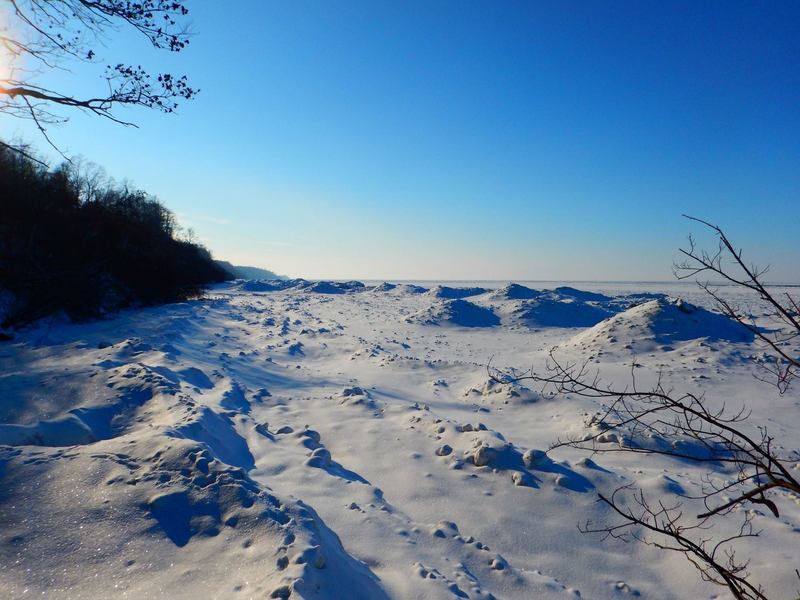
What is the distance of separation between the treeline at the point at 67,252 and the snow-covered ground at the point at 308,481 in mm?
1447

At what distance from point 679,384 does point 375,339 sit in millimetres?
8698

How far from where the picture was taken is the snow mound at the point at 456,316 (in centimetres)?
1916

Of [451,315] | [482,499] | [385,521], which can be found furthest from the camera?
[451,315]

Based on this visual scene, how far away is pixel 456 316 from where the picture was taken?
1967 cm

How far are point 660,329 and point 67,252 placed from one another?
57.8 feet

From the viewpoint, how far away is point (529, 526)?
411 centimetres

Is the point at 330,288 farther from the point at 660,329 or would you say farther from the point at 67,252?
the point at 660,329

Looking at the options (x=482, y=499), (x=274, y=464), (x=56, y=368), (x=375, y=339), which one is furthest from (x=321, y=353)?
(x=482, y=499)

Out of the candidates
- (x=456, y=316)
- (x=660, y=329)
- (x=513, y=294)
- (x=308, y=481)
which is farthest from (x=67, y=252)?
(x=513, y=294)

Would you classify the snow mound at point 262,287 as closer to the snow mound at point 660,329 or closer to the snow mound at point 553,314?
the snow mound at point 553,314

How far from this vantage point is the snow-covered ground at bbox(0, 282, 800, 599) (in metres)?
2.61

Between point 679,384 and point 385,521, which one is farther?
point 679,384

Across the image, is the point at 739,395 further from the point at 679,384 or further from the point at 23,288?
the point at 23,288

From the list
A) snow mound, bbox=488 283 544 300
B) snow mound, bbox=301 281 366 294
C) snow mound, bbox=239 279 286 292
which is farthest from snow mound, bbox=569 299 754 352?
snow mound, bbox=239 279 286 292
